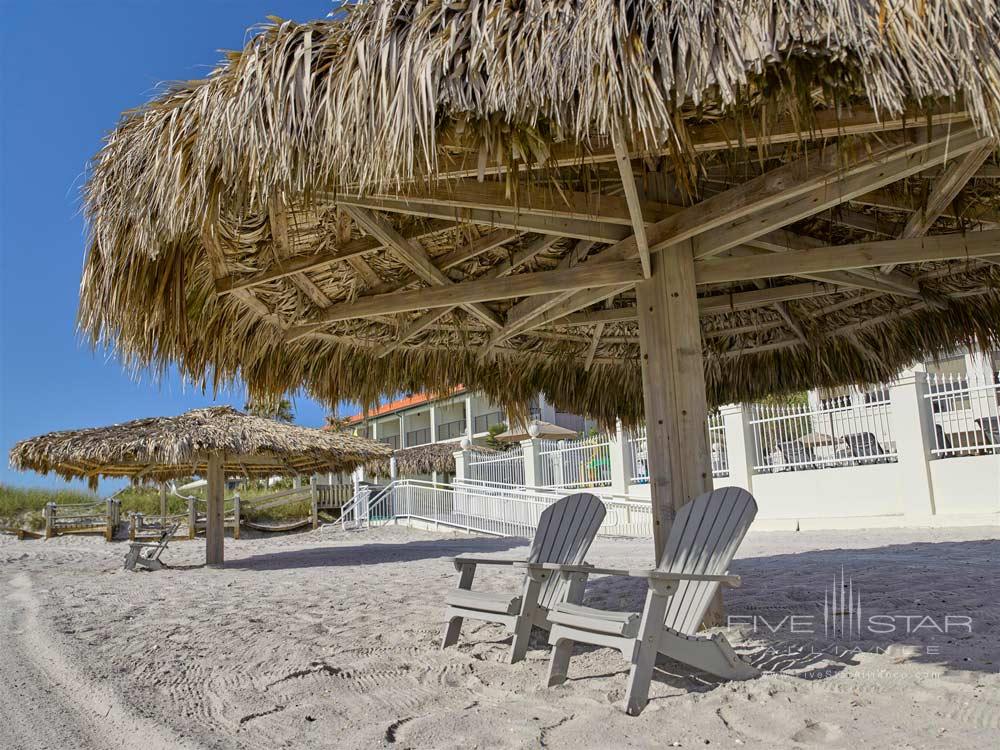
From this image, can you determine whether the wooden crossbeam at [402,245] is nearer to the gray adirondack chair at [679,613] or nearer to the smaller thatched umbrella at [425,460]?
the gray adirondack chair at [679,613]

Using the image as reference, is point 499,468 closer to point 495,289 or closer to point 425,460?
point 425,460

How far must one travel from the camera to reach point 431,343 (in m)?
5.85

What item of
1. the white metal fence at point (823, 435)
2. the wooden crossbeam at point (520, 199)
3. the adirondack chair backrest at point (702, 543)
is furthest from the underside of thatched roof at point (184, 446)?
the adirondack chair backrest at point (702, 543)

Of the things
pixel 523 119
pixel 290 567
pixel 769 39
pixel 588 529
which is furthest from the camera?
pixel 290 567

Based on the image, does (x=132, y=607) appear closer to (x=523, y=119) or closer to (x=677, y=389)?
(x=677, y=389)

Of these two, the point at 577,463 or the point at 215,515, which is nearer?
the point at 215,515

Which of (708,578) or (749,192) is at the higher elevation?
(749,192)

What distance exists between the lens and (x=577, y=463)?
15.6 meters

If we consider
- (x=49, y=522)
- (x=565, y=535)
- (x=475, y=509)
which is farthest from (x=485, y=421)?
(x=565, y=535)

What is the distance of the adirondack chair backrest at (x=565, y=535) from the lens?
3959mm

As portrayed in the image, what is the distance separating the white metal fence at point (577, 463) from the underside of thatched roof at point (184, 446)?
4.90 meters

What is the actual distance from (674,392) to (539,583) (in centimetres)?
116

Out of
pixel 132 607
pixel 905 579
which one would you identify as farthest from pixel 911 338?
pixel 132 607

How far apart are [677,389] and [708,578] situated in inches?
43.6
